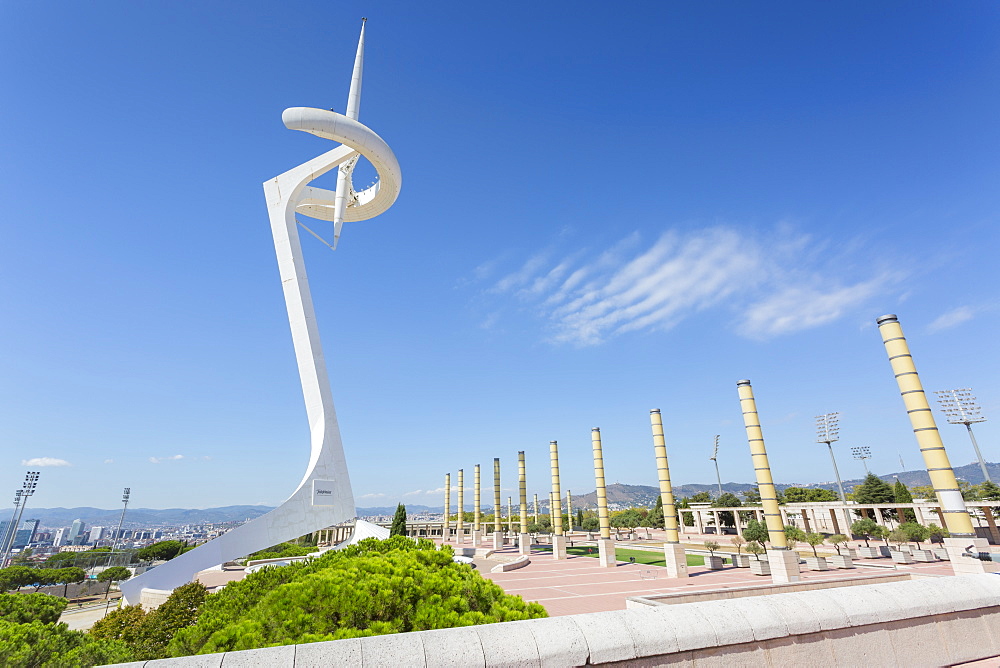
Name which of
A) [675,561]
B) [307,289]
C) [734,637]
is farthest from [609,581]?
[307,289]

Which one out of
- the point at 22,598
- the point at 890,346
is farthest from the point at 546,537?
the point at 22,598

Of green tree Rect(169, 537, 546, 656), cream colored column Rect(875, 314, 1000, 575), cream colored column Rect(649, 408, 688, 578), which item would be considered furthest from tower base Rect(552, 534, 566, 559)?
green tree Rect(169, 537, 546, 656)

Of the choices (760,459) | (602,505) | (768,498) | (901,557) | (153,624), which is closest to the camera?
(153,624)

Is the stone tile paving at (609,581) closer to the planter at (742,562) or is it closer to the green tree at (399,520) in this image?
the planter at (742,562)

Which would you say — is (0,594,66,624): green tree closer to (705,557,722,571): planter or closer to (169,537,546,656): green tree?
(169,537,546,656): green tree

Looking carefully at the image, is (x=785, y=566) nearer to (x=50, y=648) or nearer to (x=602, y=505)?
(x=602, y=505)

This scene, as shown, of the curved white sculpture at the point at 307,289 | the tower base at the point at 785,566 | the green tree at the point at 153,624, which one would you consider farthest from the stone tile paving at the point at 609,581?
the curved white sculpture at the point at 307,289

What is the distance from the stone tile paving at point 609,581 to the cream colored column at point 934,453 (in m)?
2.95

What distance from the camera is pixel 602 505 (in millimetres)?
28516

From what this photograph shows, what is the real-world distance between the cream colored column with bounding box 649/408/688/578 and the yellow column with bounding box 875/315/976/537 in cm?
948

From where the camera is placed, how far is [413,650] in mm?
3828

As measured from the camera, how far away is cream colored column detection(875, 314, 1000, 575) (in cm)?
1475

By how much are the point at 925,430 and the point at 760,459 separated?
19.4 feet

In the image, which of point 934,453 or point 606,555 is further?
point 606,555
